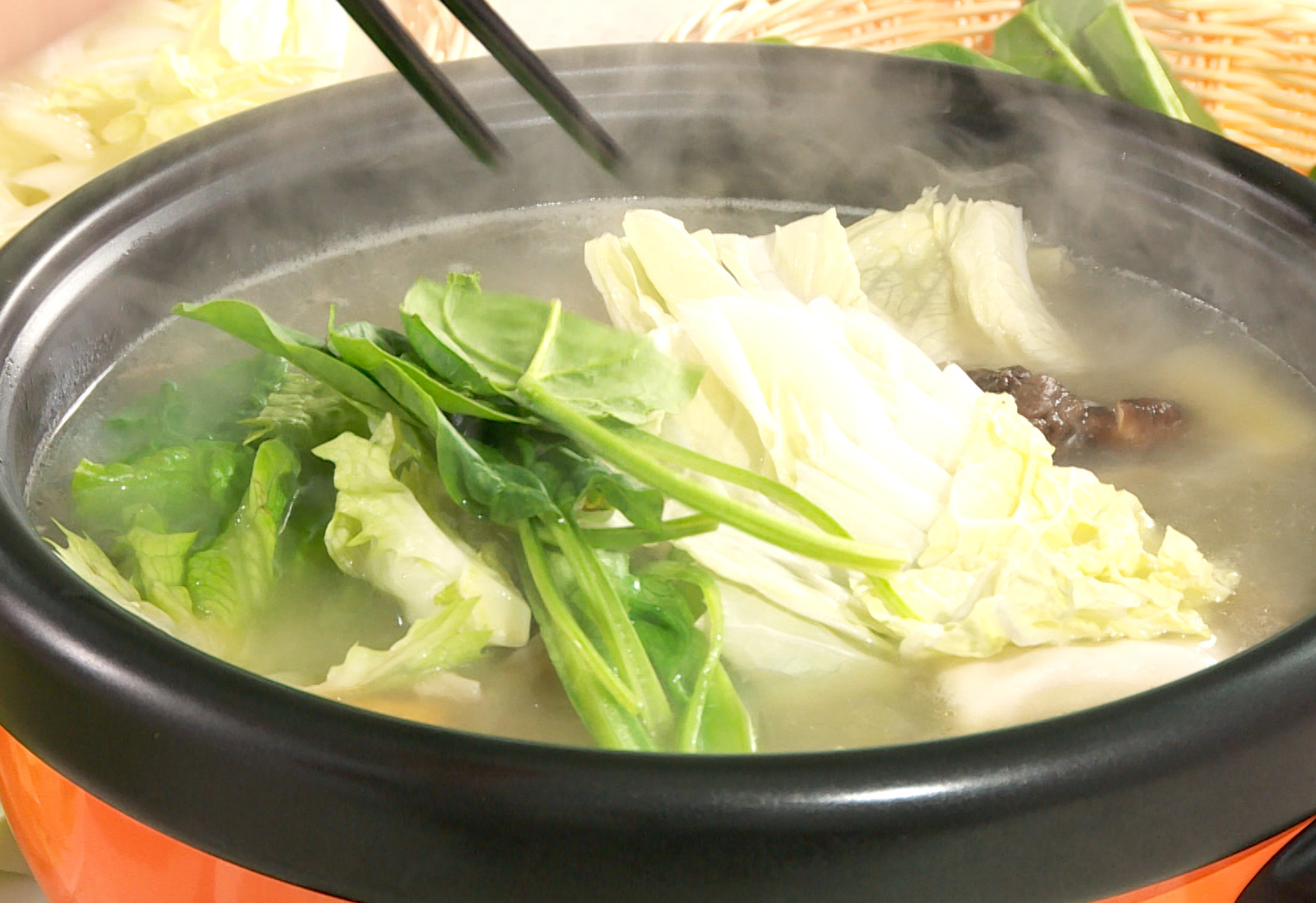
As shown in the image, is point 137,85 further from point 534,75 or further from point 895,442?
point 895,442

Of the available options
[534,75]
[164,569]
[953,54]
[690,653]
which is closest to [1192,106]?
[953,54]

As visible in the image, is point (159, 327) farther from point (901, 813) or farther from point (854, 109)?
point (901, 813)

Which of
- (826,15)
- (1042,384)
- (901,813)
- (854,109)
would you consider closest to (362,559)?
(901,813)

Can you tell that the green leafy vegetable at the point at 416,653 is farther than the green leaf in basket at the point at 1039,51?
No

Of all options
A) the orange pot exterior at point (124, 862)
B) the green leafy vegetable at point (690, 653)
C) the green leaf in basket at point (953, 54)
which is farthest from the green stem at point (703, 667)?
the green leaf in basket at point (953, 54)

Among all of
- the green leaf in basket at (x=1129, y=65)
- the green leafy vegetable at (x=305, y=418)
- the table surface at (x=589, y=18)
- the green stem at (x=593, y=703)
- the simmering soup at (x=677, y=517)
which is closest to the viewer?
the green stem at (x=593, y=703)

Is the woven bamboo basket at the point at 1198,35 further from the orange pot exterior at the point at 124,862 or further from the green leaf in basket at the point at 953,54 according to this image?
the orange pot exterior at the point at 124,862
